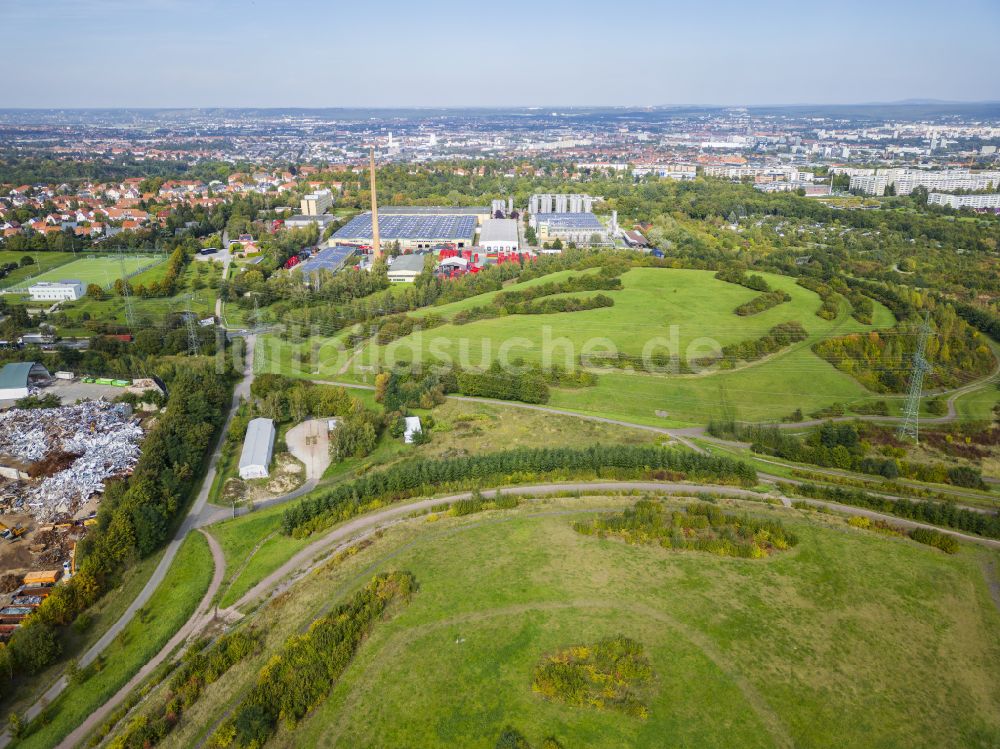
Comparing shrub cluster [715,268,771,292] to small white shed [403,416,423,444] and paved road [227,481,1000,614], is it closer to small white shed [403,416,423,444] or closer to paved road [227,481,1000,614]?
paved road [227,481,1000,614]

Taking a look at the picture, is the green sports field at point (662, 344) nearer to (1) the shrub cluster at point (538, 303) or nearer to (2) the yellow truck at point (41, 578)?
(1) the shrub cluster at point (538, 303)

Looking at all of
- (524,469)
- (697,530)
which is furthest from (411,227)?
(697,530)

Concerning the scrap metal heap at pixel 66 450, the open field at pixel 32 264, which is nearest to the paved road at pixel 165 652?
the scrap metal heap at pixel 66 450

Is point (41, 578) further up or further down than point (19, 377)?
further down

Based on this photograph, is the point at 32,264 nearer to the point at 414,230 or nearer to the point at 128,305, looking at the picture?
the point at 128,305

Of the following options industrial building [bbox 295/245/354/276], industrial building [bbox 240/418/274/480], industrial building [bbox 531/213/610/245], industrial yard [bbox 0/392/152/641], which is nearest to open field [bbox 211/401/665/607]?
industrial building [bbox 240/418/274/480]
